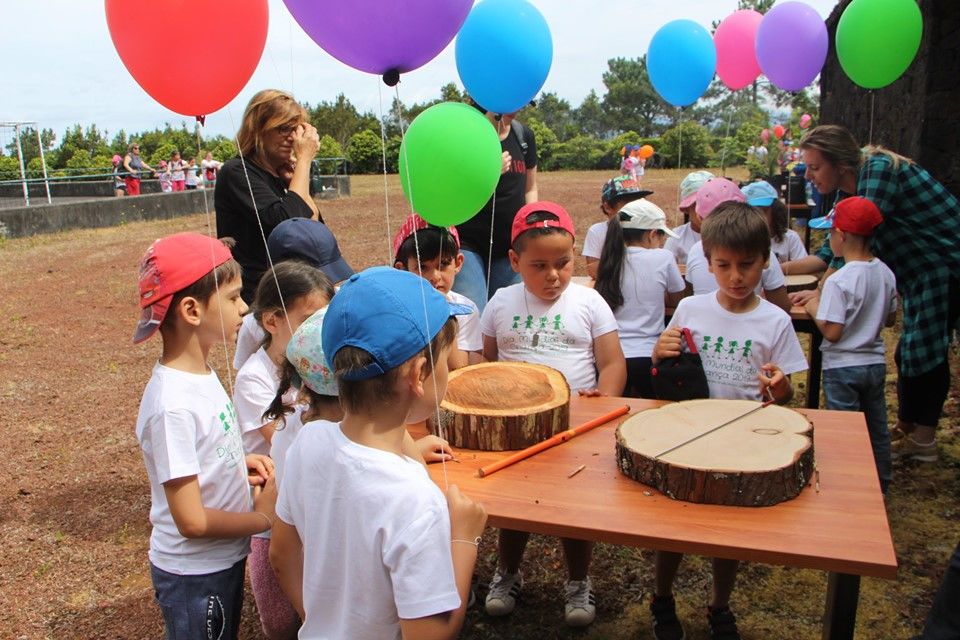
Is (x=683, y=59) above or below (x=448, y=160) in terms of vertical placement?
above

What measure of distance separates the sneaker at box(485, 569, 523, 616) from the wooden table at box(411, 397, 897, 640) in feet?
3.13

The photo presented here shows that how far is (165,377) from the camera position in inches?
72.5

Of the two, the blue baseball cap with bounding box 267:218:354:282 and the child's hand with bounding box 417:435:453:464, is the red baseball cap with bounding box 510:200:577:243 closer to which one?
the blue baseball cap with bounding box 267:218:354:282

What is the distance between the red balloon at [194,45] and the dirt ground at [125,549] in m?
0.69

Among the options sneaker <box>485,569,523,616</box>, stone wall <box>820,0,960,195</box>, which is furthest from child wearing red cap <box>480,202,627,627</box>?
stone wall <box>820,0,960,195</box>

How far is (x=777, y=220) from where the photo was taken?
4.37m

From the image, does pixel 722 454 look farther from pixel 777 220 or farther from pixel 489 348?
pixel 777 220

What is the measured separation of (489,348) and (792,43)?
3626 mm

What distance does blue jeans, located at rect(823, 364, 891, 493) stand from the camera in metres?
3.29

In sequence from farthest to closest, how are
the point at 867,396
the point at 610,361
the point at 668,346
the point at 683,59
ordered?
the point at 683,59 < the point at 867,396 < the point at 610,361 < the point at 668,346

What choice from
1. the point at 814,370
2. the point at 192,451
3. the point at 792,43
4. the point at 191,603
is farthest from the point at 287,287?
the point at 792,43

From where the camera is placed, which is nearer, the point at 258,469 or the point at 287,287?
the point at 258,469

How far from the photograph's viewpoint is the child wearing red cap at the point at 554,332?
2.75 metres

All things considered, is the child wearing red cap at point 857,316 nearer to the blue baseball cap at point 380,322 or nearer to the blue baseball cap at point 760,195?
the blue baseball cap at point 760,195
